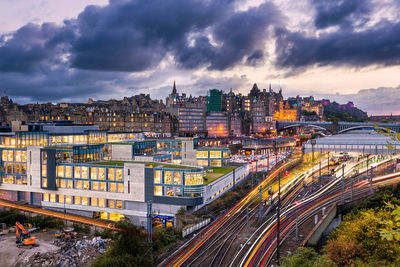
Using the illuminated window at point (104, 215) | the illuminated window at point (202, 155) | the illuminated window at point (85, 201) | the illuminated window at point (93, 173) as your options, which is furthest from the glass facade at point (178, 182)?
the illuminated window at point (202, 155)

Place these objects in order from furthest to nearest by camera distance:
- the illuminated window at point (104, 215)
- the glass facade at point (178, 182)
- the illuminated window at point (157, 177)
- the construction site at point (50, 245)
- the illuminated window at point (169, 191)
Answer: the illuminated window at point (104, 215) < the illuminated window at point (157, 177) < the illuminated window at point (169, 191) < the glass facade at point (178, 182) < the construction site at point (50, 245)

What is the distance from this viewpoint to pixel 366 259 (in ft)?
99.7

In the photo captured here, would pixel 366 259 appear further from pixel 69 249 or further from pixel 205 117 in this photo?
pixel 205 117

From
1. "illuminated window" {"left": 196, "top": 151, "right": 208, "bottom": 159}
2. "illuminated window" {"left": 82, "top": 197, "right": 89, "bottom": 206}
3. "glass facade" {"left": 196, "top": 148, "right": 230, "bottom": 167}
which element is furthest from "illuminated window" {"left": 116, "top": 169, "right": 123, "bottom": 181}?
"illuminated window" {"left": 196, "top": 151, "right": 208, "bottom": 159}

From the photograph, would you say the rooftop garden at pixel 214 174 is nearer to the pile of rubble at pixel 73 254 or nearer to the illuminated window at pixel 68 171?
the pile of rubble at pixel 73 254

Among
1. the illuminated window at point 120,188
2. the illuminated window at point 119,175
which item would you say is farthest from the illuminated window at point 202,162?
the illuminated window at point 120,188

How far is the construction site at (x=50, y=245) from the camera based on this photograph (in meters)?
41.0

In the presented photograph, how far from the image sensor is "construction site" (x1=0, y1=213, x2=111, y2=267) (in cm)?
4100

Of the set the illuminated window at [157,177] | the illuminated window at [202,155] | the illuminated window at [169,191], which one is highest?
the illuminated window at [202,155]

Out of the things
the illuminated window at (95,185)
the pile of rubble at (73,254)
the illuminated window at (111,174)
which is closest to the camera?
the pile of rubble at (73,254)

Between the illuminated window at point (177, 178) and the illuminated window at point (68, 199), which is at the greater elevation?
the illuminated window at point (177, 178)

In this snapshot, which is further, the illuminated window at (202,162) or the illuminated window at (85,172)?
the illuminated window at (202,162)

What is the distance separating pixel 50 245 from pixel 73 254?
228 inches

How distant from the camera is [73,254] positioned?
139ft
